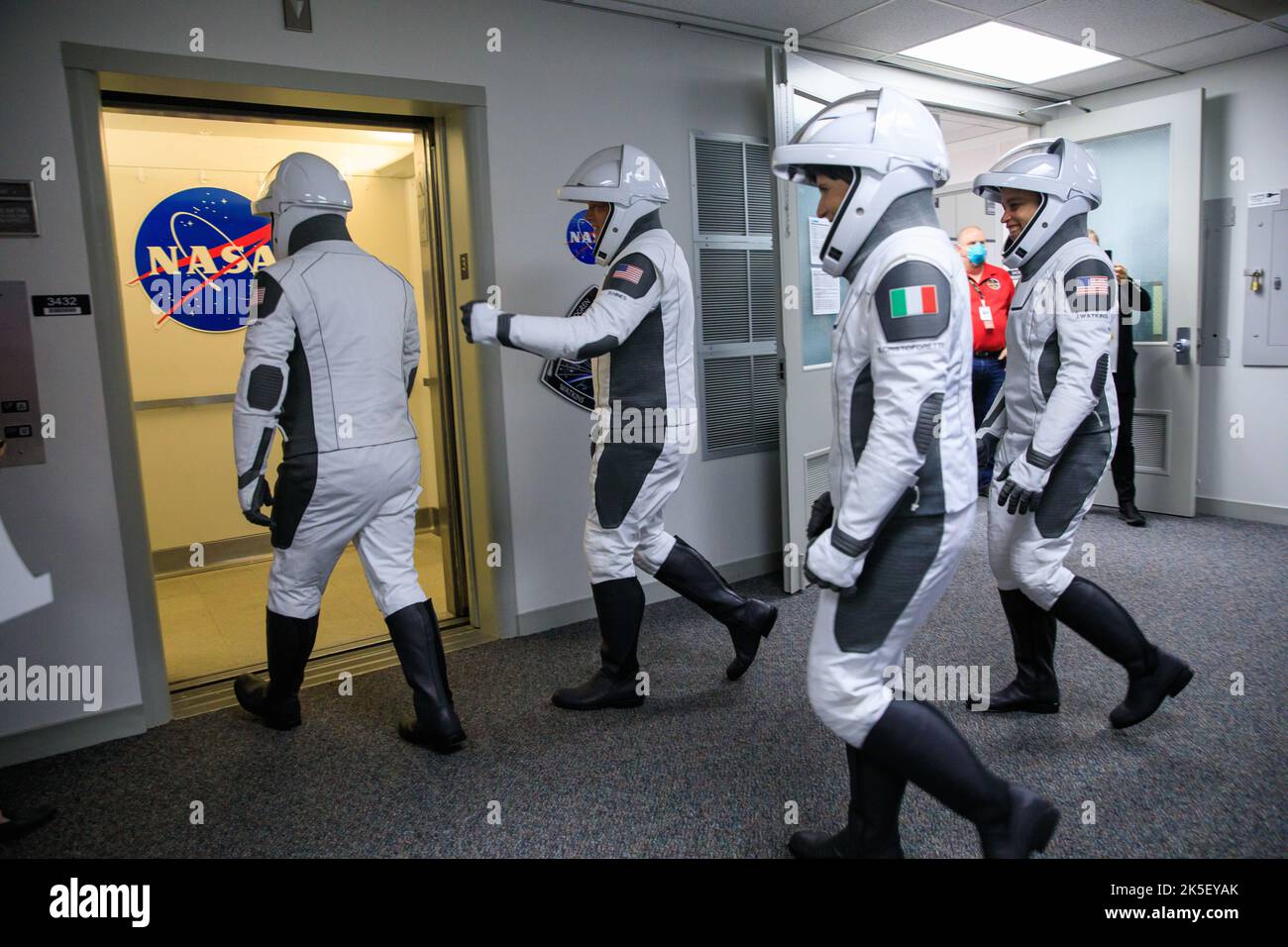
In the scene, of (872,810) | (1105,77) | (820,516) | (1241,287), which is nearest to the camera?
(872,810)

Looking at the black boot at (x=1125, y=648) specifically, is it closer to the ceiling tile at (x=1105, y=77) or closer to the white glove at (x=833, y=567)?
the white glove at (x=833, y=567)

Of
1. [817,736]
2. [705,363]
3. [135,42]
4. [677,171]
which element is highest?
[135,42]

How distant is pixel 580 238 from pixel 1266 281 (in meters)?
4.04

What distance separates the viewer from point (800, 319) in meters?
3.87

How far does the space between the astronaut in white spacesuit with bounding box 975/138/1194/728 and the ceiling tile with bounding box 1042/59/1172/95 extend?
125 inches

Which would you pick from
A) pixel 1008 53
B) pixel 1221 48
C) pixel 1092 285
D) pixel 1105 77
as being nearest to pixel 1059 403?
pixel 1092 285

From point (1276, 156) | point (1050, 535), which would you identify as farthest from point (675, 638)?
point (1276, 156)

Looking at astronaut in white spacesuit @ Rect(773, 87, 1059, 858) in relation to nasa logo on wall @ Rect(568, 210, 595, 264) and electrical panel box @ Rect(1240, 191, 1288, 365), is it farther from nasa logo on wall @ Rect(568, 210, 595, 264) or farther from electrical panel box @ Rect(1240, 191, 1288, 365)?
electrical panel box @ Rect(1240, 191, 1288, 365)

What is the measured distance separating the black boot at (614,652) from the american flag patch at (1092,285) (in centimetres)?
158

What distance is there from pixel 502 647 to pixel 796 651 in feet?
3.82

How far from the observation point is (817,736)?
106 inches

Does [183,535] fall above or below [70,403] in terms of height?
below

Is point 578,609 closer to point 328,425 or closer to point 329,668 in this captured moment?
point 329,668

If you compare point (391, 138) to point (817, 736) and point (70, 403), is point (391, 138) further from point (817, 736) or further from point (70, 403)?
point (817, 736)
